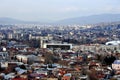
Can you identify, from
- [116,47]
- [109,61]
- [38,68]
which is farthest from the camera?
[116,47]

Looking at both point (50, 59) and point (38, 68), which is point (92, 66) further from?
point (50, 59)

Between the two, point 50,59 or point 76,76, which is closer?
point 76,76

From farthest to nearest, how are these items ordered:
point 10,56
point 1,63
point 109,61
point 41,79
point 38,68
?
point 10,56
point 109,61
point 1,63
point 38,68
point 41,79

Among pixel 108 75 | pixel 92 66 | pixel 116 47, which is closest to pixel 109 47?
pixel 116 47

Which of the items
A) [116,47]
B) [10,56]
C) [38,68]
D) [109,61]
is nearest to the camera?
[38,68]

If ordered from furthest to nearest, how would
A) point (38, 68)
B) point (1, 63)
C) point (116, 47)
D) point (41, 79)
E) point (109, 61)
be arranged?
point (116, 47), point (109, 61), point (1, 63), point (38, 68), point (41, 79)

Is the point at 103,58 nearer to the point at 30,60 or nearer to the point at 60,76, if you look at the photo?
the point at 30,60

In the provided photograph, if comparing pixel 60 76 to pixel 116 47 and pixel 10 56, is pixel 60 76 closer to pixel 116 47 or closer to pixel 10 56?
pixel 10 56

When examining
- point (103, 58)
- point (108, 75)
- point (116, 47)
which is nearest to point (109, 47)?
point (116, 47)

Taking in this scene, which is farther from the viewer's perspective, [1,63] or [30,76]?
[1,63]
